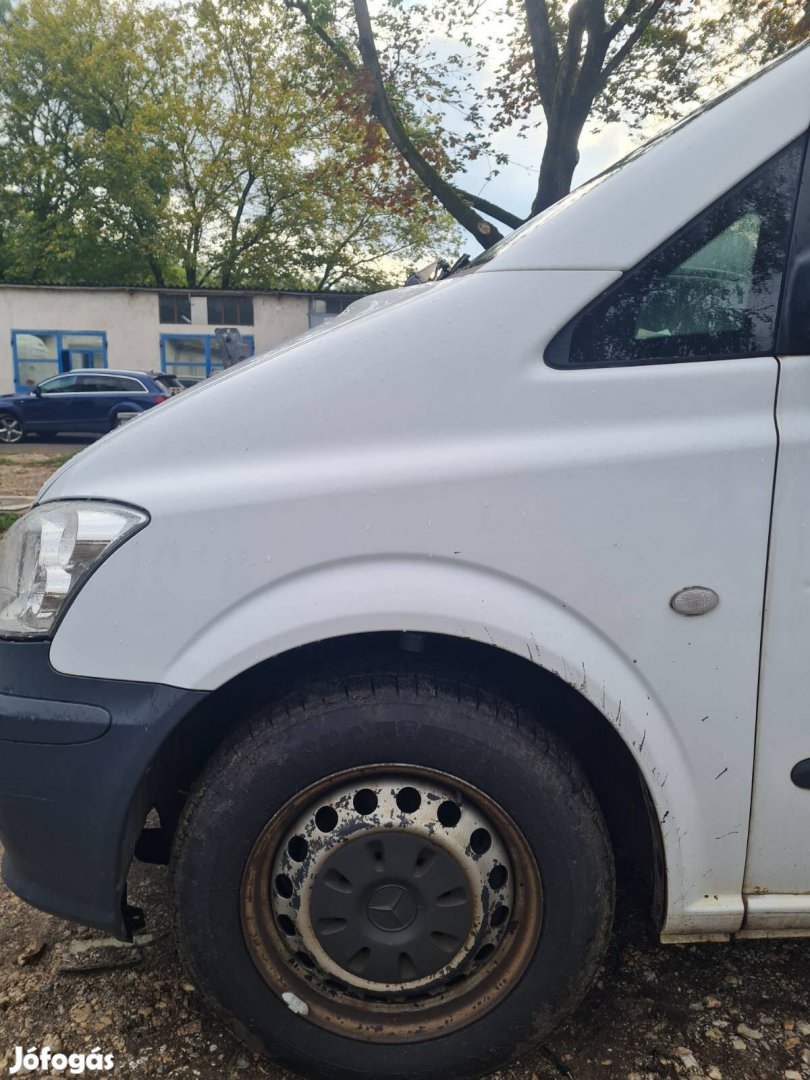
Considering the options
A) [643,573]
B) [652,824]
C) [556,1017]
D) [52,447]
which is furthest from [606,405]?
[52,447]

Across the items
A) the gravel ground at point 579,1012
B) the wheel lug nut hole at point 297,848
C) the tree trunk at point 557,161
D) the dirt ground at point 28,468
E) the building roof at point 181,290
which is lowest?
the gravel ground at point 579,1012

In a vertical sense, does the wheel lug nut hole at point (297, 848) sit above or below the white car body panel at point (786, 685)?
below

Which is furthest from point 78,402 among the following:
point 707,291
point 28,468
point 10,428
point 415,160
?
point 707,291

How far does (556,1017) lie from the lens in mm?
1637

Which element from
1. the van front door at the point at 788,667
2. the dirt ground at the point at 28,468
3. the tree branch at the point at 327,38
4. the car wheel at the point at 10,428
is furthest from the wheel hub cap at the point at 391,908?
the car wheel at the point at 10,428

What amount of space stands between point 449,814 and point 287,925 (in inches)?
17.2

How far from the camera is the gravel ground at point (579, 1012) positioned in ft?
5.65

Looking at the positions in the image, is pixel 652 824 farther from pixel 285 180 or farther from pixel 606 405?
pixel 285 180

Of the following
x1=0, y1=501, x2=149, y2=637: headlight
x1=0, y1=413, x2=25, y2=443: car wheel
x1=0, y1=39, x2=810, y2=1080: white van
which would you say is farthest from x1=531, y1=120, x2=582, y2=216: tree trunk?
x1=0, y1=413, x2=25, y2=443: car wheel

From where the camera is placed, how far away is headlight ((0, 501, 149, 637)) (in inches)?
59.2

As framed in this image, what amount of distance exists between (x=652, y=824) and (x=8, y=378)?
24.2m

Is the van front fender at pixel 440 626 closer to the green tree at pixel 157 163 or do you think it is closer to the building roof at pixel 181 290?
the building roof at pixel 181 290

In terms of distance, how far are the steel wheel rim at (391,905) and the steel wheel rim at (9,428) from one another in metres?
17.4

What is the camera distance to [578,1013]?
1.89 m
